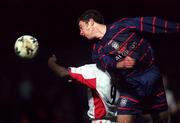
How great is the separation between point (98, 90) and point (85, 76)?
0.76 ft

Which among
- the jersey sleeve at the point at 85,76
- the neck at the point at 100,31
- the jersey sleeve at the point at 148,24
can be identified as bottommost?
the jersey sleeve at the point at 85,76

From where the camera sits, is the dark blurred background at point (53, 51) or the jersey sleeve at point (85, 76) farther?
the dark blurred background at point (53, 51)

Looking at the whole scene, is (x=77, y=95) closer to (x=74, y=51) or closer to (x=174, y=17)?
(x=74, y=51)

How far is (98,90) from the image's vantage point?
889cm

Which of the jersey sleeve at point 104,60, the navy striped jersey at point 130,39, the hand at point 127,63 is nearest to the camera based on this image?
the hand at point 127,63

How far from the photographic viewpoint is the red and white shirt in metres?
8.88

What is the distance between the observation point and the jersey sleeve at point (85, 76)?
888 centimetres

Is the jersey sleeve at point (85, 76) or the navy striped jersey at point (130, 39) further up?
the navy striped jersey at point (130, 39)

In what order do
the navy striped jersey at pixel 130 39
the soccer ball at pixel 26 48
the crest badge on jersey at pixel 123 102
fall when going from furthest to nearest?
the soccer ball at pixel 26 48
the crest badge on jersey at pixel 123 102
the navy striped jersey at pixel 130 39

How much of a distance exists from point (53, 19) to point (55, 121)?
7.90 ft

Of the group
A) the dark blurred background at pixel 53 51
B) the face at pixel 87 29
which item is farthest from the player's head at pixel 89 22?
the dark blurred background at pixel 53 51

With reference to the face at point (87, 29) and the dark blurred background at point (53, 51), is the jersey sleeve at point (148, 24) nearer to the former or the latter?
the face at point (87, 29)

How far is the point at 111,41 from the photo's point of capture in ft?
28.4

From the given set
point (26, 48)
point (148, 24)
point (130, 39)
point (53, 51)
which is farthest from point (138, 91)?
point (53, 51)
